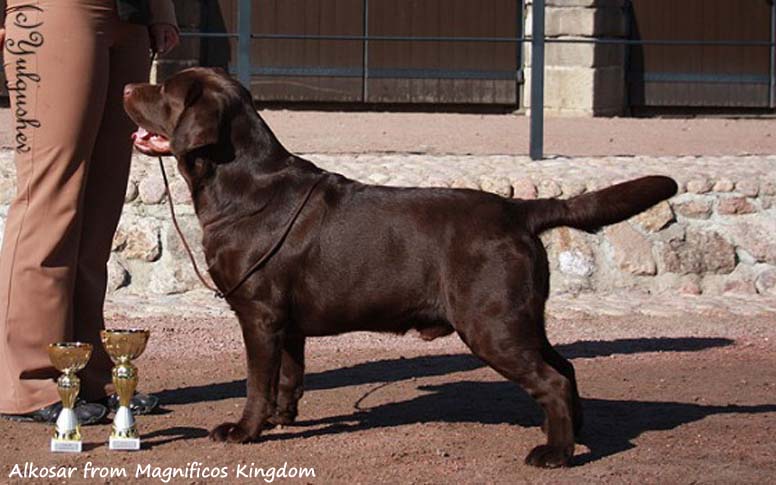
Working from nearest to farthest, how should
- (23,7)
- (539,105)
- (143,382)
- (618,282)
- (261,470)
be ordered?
(261,470) → (23,7) → (143,382) → (618,282) → (539,105)

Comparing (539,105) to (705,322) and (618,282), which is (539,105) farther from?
(705,322)

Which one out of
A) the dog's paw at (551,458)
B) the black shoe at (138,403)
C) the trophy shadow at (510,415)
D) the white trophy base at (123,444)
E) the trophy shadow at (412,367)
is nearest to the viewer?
the dog's paw at (551,458)

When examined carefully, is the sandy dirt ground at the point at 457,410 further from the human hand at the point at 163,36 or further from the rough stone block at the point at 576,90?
the rough stone block at the point at 576,90

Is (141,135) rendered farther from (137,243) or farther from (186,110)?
(137,243)

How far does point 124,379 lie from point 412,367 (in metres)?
2.26

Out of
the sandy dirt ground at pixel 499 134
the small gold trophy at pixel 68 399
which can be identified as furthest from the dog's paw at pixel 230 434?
the sandy dirt ground at pixel 499 134

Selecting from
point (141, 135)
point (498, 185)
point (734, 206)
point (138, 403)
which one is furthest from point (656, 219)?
point (141, 135)

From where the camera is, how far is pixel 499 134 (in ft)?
47.9

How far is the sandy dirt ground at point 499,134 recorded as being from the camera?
12637 millimetres

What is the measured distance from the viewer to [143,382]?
7.21 metres

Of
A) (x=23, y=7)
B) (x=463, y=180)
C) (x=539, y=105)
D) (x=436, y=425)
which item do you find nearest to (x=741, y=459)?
(x=436, y=425)

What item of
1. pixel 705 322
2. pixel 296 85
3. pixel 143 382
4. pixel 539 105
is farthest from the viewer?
pixel 296 85

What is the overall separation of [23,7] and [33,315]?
1245mm

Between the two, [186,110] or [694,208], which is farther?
[694,208]
